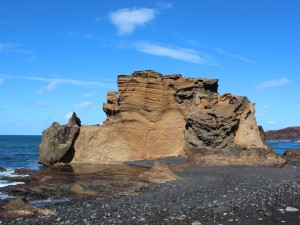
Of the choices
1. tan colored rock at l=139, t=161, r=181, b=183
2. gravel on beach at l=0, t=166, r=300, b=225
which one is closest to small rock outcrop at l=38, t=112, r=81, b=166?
tan colored rock at l=139, t=161, r=181, b=183

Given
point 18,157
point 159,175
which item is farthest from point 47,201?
point 18,157

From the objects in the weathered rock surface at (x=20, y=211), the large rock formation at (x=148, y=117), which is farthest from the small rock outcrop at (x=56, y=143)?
the weathered rock surface at (x=20, y=211)

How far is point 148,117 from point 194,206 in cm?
3064

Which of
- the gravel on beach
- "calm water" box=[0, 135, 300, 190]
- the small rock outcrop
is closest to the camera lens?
the gravel on beach

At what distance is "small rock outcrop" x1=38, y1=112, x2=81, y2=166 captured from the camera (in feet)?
150

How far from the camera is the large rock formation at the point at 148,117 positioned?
46.7 meters

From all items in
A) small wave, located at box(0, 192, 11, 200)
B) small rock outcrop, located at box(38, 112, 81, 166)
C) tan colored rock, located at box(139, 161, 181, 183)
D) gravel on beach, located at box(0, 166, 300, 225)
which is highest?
small rock outcrop, located at box(38, 112, 81, 166)

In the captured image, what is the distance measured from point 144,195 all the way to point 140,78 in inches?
1090

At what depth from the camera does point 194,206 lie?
17938mm

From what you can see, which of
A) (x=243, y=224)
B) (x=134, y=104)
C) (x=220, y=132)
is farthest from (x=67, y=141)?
(x=243, y=224)

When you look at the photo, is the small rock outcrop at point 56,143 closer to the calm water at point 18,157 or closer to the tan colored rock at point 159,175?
the calm water at point 18,157

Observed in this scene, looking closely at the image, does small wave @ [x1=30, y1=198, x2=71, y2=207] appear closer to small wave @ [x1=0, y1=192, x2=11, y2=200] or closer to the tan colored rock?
small wave @ [x1=0, y1=192, x2=11, y2=200]

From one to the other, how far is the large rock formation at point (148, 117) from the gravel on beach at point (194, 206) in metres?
20.5

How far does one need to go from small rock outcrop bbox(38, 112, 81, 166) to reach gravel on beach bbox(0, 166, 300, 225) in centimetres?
2240
